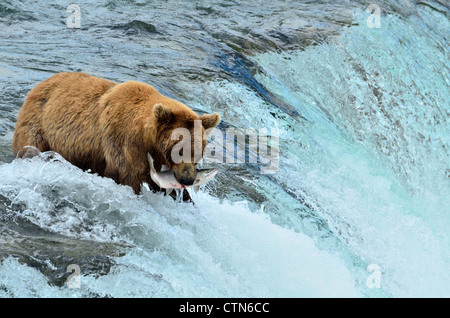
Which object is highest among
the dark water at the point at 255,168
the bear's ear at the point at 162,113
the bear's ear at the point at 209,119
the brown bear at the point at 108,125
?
the bear's ear at the point at 162,113

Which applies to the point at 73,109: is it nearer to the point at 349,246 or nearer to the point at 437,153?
the point at 349,246

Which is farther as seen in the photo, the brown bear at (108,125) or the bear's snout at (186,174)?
the brown bear at (108,125)

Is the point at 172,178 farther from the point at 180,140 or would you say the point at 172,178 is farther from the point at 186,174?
the point at 180,140

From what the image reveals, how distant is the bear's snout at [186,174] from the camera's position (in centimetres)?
442

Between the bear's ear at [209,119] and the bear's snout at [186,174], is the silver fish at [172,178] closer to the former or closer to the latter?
the bear's snout at [186,174]

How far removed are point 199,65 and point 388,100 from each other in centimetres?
242

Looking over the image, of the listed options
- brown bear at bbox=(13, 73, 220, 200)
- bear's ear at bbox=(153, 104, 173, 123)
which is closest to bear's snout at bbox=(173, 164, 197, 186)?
brown bear at bbox=(13, 73, 220, 200)

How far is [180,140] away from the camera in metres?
4.50

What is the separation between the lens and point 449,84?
869cm

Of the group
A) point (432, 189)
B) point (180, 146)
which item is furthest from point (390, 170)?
point (180, 146)

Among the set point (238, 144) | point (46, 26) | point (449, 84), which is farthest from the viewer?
point (46, 26)

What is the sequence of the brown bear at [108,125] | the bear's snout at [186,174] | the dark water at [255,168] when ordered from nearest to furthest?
the dark water at [255,168] < the bear's snout at [186,174] < the brown bear at [108,125]

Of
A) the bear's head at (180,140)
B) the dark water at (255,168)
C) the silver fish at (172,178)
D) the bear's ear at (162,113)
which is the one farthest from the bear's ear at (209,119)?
the dark water at (255,168)
